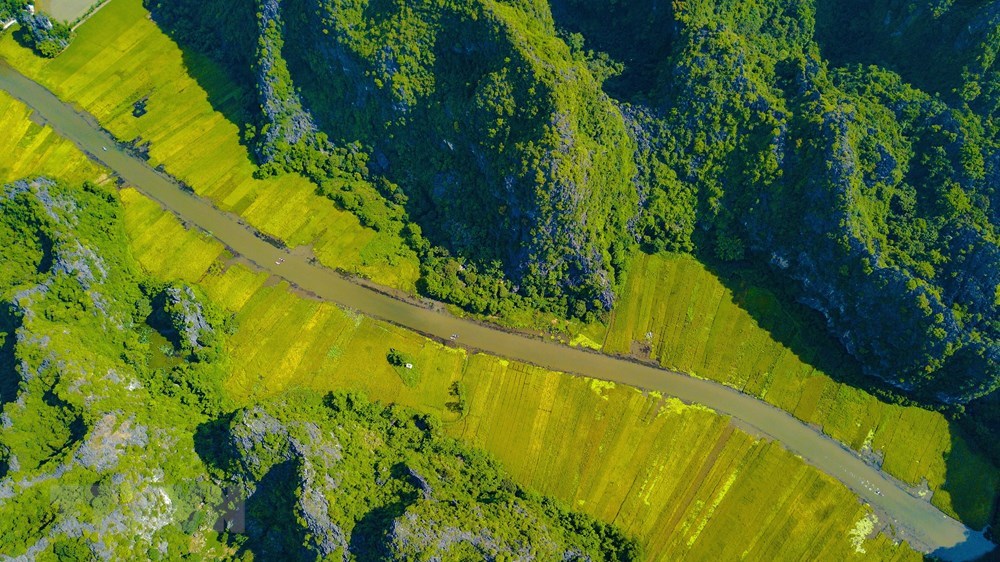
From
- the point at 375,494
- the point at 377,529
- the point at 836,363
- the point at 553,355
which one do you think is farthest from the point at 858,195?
the point at 377,529

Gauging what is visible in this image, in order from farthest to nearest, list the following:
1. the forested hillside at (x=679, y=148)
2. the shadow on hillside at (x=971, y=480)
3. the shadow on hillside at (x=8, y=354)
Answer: the forested hillside at (x=679, y=148) → the shadow on hillside at (x=971, y=480) → the shadow on hillside at (x=8, y=354)

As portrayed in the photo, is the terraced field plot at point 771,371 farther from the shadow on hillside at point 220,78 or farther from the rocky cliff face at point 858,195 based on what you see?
the shadow on hillside at point 220,78

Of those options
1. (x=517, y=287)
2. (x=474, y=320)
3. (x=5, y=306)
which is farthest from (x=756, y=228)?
(x=5, y=306)

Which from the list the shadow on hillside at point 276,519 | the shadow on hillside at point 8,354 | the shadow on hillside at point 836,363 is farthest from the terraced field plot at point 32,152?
the shadow on hillside at point 836,363

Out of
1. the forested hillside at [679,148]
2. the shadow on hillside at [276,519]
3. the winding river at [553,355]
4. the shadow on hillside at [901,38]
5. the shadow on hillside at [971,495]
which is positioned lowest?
the shadow on hillside at [276,519]

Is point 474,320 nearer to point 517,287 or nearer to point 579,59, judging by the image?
point 517,287
